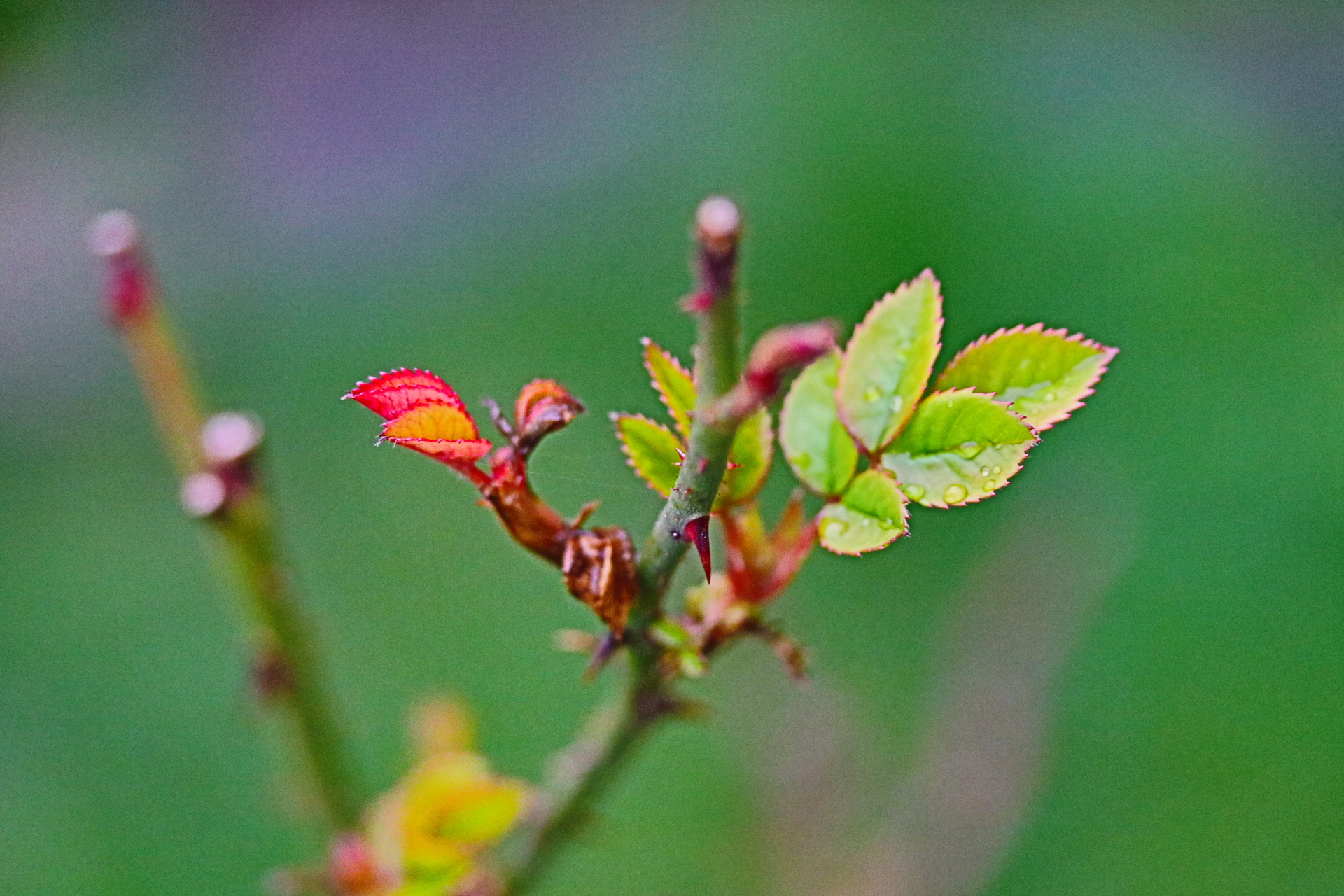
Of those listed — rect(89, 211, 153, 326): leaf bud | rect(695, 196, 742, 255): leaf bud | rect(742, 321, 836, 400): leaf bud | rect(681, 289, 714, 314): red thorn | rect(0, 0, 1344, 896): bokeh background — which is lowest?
rect(0, 0, 1344, 896): bokeh background

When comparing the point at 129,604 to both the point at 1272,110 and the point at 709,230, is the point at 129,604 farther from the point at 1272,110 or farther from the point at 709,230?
the point at 1272,110

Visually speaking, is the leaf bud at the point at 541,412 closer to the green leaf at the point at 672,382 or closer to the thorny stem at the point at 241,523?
the green leaf at the point at 672,382

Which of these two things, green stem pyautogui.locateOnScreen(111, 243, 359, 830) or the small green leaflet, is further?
green stem pyautogui.locateOnScreen(111, 243, 359, 830)

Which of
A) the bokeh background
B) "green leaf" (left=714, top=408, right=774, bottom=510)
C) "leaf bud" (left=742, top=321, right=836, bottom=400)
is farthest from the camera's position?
the bokeh background

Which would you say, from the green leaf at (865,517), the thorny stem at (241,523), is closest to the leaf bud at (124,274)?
the thorny stem at (241,523)

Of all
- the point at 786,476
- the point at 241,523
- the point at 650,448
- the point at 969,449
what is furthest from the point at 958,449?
the point at 786,476

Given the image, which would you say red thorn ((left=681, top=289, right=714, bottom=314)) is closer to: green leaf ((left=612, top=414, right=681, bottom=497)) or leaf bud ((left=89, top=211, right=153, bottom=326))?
green leaf ((left=612, top=414, right=681, bottom=497))

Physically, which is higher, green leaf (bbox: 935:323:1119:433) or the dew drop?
green leaf (bbox: 935:323:1119:433)

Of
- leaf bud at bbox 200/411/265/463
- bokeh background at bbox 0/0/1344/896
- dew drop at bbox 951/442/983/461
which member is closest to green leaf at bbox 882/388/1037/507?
dew drop at bbox 951/442/983/461
